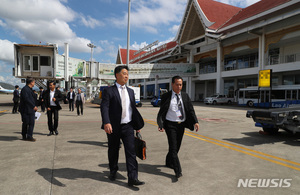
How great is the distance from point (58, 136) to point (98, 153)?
2529mm

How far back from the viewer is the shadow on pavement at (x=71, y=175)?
307cm

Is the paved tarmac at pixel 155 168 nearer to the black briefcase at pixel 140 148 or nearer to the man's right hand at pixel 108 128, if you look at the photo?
the black briefcase at pixel 140 148

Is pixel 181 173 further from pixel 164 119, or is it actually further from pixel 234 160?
pixel 234 160

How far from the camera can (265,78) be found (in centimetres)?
2238

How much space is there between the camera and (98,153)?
459cm

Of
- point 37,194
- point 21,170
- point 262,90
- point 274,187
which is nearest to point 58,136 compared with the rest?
point 21,170

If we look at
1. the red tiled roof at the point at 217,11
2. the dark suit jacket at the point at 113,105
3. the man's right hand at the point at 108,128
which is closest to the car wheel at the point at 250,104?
the red tiled roof at the point at 217,11

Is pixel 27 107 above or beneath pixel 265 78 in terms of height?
beneath

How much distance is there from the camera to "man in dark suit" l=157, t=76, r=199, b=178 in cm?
346

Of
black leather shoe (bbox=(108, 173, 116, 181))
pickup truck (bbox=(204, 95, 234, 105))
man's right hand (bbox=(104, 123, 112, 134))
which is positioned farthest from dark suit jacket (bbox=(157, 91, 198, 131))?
pickup truck (bbox=(204, 95, 234, 105))

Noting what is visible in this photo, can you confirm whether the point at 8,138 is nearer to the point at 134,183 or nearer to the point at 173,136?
the point at 134,183

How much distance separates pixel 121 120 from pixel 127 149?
1.49 feet

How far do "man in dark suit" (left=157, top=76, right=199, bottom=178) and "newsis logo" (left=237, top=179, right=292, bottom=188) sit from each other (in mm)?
1101

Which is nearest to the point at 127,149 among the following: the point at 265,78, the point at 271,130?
the point at 271,130
